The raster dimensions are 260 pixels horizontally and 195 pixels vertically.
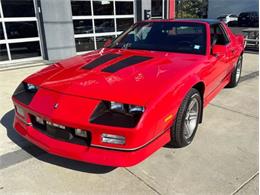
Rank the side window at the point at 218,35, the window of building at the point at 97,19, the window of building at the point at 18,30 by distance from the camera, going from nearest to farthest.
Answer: the side window at the point at 218,35
the window of building at the point at 18,30
the window of building at the point at 97,19

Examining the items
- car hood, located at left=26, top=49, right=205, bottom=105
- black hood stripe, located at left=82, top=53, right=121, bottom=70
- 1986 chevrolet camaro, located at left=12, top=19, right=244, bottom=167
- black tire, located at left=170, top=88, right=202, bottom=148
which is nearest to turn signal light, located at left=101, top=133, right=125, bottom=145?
1986 chevrolet camaro, located at left=12, top=19, right=244, bottom=167

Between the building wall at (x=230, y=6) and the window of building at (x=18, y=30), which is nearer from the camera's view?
the window of building at (x=18, y=30)

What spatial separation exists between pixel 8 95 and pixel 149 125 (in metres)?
3.89

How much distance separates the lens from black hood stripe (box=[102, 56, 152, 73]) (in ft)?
9.67

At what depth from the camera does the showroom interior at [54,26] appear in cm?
820

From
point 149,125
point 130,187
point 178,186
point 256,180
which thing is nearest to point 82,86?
point 149,125

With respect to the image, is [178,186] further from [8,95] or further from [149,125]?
[8,95]

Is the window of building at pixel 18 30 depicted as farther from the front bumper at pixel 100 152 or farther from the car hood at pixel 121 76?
the front bumper at pixel 100 152

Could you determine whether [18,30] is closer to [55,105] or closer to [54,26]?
[54,26]

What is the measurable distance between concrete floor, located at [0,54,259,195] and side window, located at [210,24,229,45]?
4.61 feet

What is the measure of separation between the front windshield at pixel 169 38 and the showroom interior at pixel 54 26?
17.5ft

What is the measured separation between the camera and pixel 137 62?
3137mm

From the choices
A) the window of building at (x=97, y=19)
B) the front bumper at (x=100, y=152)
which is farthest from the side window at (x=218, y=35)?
the window of building at (x=97, y=19)

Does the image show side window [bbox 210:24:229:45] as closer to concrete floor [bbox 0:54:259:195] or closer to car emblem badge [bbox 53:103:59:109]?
concrete floor [bbox 0:54:259:195]
